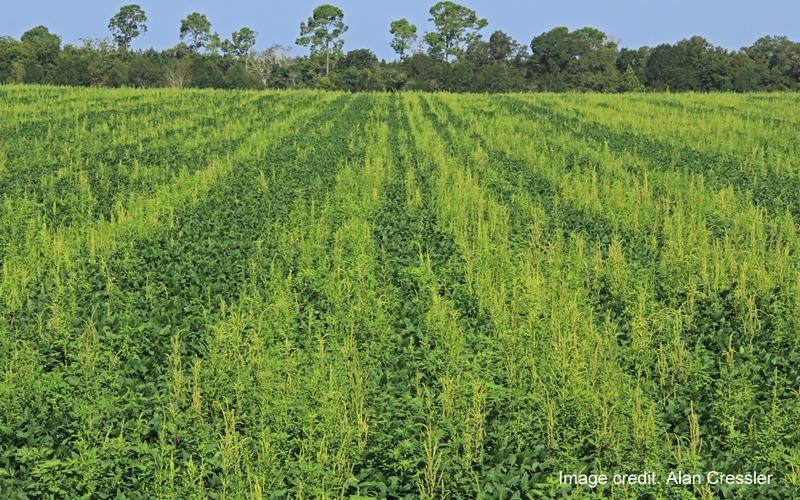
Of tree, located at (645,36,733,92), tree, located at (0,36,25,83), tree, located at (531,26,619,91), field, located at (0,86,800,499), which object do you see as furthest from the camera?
tree, located at (531,26,619,91)

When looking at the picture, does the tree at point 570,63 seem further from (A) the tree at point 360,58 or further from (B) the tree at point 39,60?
(B) the tree at point 39,60

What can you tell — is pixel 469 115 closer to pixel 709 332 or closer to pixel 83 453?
pixel 709 332

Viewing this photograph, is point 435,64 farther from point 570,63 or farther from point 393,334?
point 393,334

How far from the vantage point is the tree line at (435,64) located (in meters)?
76.4

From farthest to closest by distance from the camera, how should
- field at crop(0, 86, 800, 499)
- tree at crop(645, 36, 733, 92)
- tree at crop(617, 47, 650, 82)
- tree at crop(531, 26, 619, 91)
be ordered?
tree at crop(617, 47, 650, 82) < tree at crop(531, 26, 619, 91) < tree at crop(645, 36, 733, 92) < field at crop(0, 86, 800, 499)

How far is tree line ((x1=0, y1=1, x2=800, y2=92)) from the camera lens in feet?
251

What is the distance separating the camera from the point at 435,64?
9231cm

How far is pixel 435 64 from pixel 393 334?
87907 millimetres

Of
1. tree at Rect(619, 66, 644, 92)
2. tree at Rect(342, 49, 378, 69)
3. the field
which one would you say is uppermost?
tree at Rect(342, 49, 378, 69)

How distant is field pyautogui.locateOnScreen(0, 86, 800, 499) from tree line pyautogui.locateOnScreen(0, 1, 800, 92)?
1870 inches

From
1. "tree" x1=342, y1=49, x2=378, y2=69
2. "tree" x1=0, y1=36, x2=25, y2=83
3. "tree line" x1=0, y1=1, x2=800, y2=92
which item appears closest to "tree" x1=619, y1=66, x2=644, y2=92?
"tree line" x1=0, y1=1, x2=800, y2=92

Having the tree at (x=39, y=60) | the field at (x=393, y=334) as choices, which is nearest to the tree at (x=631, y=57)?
the tree at (x=39, y=60)

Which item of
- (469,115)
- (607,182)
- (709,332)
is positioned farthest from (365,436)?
(469,115)

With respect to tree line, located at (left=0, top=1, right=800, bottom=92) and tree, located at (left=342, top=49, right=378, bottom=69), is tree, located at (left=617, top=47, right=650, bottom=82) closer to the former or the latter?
tree line, located at (left=0, top=1, right=800, bottom=92)
